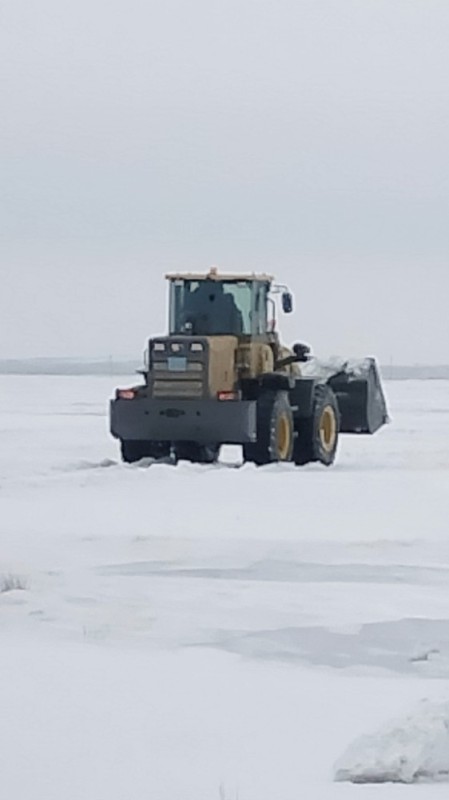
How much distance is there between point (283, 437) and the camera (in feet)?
81.4

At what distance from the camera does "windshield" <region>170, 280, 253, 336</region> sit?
965 inches

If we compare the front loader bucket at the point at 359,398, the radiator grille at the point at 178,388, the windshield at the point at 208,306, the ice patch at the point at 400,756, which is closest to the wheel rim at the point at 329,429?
the front loader bucket at the point at 359,398

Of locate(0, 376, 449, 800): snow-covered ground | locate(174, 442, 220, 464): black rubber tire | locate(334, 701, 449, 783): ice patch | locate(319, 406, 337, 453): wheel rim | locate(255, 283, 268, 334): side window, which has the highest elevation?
locate(255, 283, 268, 334): side window

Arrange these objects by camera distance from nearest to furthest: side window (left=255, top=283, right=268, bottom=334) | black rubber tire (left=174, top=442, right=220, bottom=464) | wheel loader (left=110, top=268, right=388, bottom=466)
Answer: wheel loader (left=110, top=268, right=388, bottom=466) → side window (left=255, top=283, right=268, bottom=334) → black rubber tire (left=174, top=442, right=220, bottom=464)

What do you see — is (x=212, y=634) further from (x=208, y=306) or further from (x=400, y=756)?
(x=208, y=306)

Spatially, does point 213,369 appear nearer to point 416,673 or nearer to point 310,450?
point 310,450

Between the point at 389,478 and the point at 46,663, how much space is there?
13495 mm

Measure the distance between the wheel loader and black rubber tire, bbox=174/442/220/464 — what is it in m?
0.01

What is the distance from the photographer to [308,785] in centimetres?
625

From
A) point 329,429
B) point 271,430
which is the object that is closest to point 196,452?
point 271,430

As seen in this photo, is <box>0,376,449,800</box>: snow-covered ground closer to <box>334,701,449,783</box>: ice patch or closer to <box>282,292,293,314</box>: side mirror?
<box>334,701,449,783</box>: ice patch

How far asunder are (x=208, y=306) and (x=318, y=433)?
2.49 meters

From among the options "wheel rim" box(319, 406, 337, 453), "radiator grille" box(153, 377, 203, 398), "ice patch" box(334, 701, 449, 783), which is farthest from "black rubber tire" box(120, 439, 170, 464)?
"ice patch" box(334, 701, 449, 783)

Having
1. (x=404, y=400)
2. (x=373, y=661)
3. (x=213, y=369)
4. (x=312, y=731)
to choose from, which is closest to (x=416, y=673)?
(x=373, y=661)
